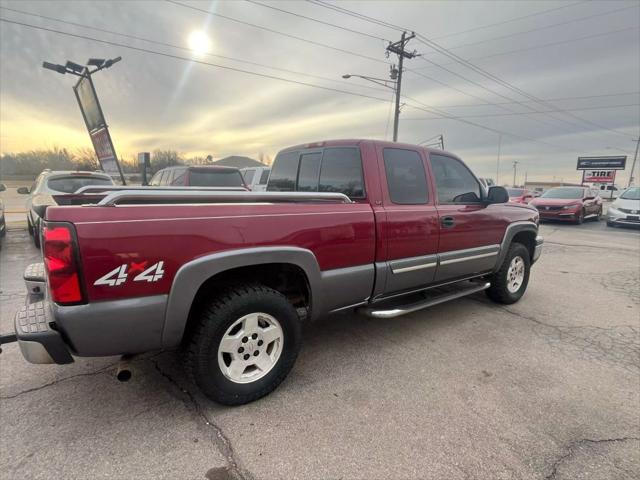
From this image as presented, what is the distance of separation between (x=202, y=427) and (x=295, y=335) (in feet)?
2.77

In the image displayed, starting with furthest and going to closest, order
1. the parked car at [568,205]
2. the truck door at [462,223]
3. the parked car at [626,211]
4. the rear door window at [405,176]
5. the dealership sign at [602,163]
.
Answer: the dealership sign at [602,163] < the parked car at [568,205] < the parked car at [626,211] < the truck door at [462,223] < the rear door window at [405,176]

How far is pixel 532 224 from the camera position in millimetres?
4859

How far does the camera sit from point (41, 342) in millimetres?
1953

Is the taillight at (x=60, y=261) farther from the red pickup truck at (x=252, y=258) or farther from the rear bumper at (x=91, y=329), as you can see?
the rear bumper at (x=91, y=329)

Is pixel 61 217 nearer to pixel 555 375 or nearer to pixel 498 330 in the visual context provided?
pixel 555 375

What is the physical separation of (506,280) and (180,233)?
13.5 feet

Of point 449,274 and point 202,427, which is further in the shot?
point 449,274

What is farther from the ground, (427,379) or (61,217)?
(61,217)

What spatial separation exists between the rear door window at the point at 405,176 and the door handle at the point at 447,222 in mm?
275

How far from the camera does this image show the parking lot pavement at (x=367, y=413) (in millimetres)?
2051

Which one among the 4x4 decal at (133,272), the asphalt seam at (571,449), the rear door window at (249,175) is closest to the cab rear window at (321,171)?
the 4x4 decal at (133,272)

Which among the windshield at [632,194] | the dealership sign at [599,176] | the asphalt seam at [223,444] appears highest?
the dealership sign at [599,176]

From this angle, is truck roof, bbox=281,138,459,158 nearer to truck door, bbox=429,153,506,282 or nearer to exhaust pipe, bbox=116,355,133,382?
truck door, bbox=429,153,506,282

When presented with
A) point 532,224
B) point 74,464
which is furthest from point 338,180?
point 532,224
